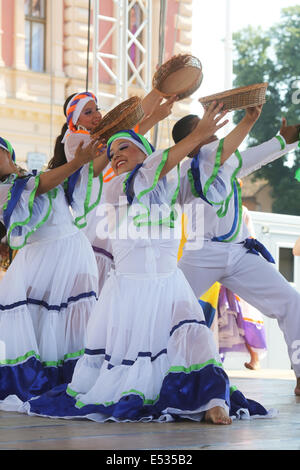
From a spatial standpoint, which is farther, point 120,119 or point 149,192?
point 120,119

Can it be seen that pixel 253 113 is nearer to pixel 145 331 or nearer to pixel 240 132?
pixel 240 132

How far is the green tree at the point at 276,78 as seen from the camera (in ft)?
94.5

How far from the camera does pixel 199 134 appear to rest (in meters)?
3.66

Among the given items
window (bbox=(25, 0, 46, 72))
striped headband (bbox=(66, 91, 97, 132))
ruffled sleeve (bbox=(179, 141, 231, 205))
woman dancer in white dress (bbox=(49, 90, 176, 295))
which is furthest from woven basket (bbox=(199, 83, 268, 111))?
window (bbox=(25, 0, 46, 72))

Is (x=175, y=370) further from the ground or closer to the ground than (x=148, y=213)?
closer to the ground

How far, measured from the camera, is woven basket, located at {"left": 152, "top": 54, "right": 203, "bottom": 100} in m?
4.19

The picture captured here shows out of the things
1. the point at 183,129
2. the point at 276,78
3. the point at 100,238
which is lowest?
the point at 100,238

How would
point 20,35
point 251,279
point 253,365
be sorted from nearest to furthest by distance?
point 251,279 < point 253,365 < point 20,35

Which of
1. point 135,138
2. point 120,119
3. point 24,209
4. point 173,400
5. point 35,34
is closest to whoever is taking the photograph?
point 173,400

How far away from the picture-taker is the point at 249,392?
16.5ft

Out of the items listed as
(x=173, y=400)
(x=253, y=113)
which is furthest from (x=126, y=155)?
(x=173, y=400)

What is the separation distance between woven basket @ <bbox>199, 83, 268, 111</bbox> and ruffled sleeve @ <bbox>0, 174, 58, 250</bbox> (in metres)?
1.05

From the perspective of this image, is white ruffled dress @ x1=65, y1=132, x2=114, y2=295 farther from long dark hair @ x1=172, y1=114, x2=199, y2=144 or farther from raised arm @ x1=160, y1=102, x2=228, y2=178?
raised arm @ x1=160, y1=102, x2=228, y2=178

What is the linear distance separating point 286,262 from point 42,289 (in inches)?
183
